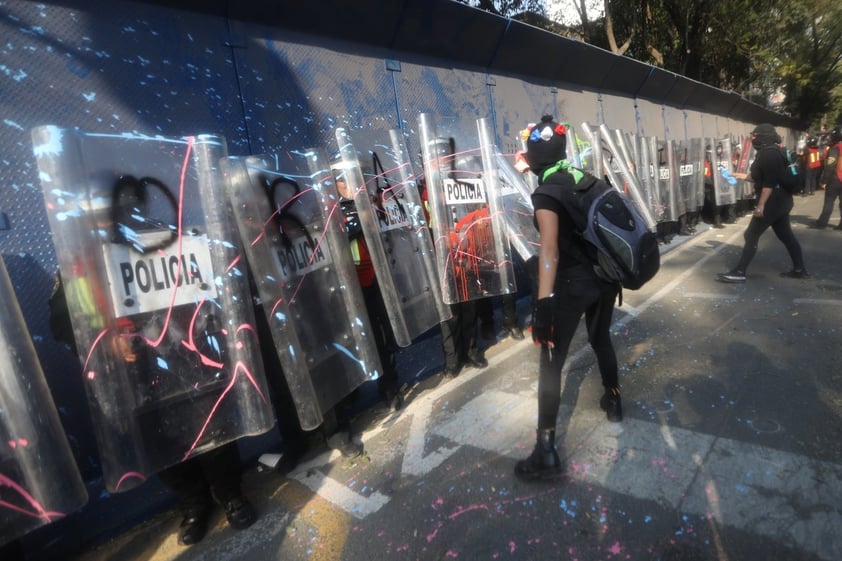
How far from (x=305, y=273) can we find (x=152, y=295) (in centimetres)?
83

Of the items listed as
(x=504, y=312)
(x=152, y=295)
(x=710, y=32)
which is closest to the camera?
(x=152, y=295)

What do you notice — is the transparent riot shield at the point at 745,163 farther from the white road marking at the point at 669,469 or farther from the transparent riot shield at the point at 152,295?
the transparent riot shield at the point at 152,295

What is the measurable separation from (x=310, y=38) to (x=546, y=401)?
381cm

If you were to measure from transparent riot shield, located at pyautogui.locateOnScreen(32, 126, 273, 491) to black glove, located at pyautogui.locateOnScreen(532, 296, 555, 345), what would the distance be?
1.49 meters

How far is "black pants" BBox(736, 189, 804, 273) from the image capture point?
5.08m

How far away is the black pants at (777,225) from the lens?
16.7ft

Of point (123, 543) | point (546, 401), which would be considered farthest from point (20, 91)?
point (546, 401)

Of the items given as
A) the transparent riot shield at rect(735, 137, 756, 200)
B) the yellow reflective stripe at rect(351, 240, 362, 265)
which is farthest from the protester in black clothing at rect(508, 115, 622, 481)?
the transparent riot shield at rect(735, 137, 756, 200)

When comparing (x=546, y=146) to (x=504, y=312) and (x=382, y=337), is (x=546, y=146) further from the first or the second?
(x=504, y=312)

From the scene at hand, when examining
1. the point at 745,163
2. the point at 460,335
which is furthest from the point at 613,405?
the point at 745,163

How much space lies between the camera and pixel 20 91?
7.94 feet

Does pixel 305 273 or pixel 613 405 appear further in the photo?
pixel 613 405

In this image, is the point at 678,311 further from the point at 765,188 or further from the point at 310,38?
the point at 310,38

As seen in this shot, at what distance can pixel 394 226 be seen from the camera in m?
3.38
